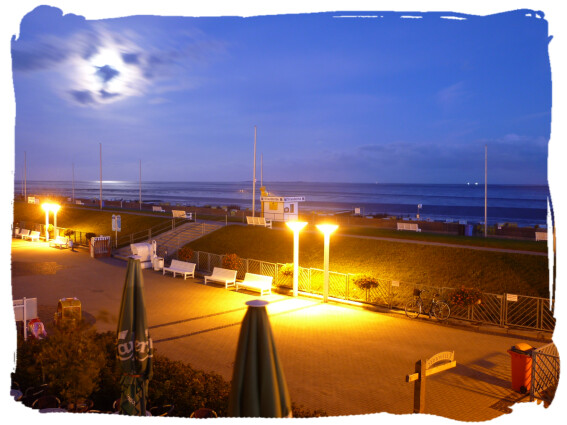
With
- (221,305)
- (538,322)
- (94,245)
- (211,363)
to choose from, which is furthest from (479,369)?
(94,245)

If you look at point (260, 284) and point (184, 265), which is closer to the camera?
point (260, 284)

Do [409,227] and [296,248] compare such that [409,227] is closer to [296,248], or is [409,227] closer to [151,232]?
[296,248]

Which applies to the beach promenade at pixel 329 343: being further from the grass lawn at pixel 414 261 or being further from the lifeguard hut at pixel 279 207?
the lifeguard hut at pixel 279 207

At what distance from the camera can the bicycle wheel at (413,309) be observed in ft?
46.1

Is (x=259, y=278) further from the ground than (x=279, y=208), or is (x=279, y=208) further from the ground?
(x=279, y=208)

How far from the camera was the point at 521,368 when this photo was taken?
8.55m

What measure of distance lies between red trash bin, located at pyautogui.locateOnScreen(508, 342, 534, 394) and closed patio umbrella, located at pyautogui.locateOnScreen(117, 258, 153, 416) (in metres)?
6.65

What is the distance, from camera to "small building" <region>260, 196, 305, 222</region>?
94.7ft

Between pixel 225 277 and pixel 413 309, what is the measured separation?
7538 millimetres

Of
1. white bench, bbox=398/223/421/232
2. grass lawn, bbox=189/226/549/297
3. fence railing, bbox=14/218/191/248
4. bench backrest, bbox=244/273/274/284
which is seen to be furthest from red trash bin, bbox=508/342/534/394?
fence railing, bbox=14/218/191/248

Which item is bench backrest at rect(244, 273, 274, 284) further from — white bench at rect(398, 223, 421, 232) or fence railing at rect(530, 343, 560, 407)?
white bench at rect(398, 223, 421, 232)

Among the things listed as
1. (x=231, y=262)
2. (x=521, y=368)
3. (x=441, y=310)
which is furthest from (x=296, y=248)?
(x=521, y=368)

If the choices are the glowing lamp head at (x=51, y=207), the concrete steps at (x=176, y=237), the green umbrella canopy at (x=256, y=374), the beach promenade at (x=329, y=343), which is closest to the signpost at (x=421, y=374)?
the beach promenade at (x=329, y=343)

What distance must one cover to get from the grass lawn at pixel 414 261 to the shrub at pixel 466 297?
2255 millimetres
